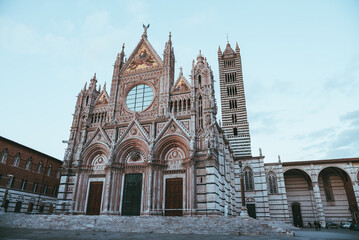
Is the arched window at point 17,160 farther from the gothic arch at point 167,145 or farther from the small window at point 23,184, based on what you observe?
the gothic arch at point 167,145

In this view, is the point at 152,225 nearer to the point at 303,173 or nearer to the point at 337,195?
the point at 303,173

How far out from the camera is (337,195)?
114 ft

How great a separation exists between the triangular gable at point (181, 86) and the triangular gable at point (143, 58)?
363 centimetres

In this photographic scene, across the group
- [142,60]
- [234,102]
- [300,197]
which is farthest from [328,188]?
[142,60]

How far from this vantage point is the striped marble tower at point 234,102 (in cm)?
3638

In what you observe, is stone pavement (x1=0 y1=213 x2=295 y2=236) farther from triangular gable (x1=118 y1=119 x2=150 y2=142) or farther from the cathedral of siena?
triangular gable (x1=118 y1=119 x2=150 y2=142)

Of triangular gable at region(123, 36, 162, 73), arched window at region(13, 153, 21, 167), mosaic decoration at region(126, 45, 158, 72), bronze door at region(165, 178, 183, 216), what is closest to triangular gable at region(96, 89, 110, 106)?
triangular gable at region(123, 36, 162, 73)

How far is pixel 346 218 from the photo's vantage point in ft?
109

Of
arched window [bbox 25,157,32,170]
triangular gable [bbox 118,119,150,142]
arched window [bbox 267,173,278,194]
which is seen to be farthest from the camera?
arched window [bbox 267,173,278,194]

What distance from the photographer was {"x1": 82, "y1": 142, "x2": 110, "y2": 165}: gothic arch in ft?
85.3

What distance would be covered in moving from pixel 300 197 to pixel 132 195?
26.0 meters

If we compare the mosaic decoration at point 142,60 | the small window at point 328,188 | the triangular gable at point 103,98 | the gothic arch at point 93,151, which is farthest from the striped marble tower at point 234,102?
the gothic arch at point 93,151

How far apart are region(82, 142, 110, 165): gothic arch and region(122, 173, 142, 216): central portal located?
417 centimetres

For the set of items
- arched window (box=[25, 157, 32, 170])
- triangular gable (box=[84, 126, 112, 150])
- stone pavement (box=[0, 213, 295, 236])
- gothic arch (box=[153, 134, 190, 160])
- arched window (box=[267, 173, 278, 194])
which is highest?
triangular gable (box=[84, 126, 112, 150])
